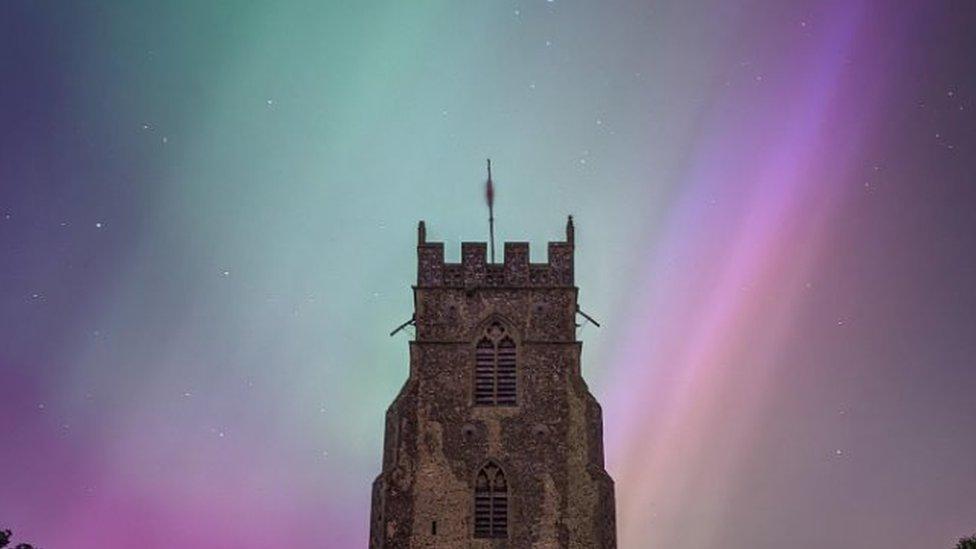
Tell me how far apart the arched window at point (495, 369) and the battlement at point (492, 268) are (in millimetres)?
2171

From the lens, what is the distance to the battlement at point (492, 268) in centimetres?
4888

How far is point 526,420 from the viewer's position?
46.2 m

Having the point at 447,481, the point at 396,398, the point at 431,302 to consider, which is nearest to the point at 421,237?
the point at 431,302

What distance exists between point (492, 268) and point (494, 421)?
6628 mm

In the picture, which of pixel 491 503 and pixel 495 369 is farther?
pixel 495 369

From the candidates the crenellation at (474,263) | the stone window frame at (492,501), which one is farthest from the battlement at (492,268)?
the stone window frame at (492,501)

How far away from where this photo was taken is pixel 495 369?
155 feet

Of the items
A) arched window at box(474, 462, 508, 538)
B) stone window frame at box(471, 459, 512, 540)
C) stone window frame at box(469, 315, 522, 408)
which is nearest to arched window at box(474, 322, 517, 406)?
stone window frame at box(469, 315, 522, 408)

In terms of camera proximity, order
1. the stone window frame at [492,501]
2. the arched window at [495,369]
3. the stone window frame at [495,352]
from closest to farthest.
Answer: the stone window frame at [492,501], the stone window frame at [495,352], the arched window at [495,369]

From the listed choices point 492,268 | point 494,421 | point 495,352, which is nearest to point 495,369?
point 495,352

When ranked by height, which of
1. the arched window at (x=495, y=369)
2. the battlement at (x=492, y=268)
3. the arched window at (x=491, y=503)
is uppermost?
the battlement at (x=492, y=268)

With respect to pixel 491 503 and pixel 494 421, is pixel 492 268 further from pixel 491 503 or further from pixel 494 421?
pixel 491 503

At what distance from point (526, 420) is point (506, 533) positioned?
4461 mm

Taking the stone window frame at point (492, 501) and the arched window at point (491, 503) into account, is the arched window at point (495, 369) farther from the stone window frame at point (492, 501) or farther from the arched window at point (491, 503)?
the arched window at point (491, 503)
